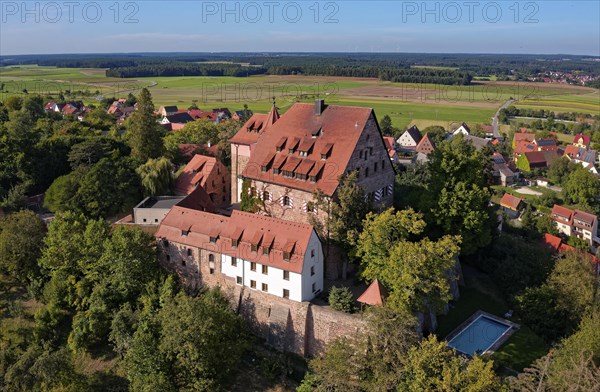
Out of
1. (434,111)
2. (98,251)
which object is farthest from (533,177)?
(98,251)

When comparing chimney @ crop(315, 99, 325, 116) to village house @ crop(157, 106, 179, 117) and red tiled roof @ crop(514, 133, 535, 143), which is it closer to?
village house @ crop(157, 106, 179, 117)

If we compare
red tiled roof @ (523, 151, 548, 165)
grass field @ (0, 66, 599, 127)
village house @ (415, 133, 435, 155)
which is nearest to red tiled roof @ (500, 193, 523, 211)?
red tiled roof @ (523, 151, 548, 165)

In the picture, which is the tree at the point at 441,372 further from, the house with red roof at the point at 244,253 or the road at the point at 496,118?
the road at the point at 496,118

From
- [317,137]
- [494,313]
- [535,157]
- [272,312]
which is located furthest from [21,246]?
[535,157]

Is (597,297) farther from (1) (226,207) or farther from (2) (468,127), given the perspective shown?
(2) (468,127)

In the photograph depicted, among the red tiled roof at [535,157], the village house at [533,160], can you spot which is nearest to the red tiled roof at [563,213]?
the village house at [533,160]
